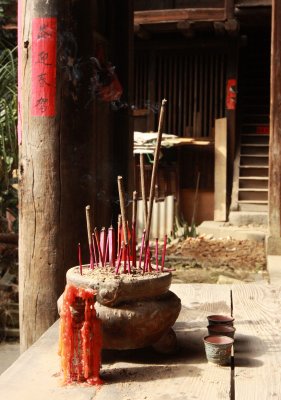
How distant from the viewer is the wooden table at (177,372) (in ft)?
6.82

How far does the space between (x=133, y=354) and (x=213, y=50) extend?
11233 mm

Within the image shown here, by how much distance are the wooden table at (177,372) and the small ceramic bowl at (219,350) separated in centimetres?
3

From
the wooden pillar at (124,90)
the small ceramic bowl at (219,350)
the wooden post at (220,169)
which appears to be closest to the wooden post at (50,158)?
the wooden pillar at (124,90)

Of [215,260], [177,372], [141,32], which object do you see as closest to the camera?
[177,372]

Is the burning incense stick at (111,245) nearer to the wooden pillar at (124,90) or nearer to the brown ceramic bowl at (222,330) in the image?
the brown ceramic bowl at (222,330)

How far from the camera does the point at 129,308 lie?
91.3 inches

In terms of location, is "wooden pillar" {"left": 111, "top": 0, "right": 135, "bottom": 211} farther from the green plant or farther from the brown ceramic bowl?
the brown ceramic bowl

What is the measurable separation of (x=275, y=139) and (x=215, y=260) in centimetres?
237

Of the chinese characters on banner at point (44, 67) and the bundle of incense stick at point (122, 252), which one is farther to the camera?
the chinese characters on banner at point (44, 67)

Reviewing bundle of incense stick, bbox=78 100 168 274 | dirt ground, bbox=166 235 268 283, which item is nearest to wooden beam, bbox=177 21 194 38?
dirt ground, bbox=166 235 268 283

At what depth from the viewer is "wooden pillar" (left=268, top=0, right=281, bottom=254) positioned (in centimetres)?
784

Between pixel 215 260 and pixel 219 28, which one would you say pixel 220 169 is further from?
pixel 215 260

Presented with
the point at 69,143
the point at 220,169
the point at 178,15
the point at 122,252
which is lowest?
the point at 220,169

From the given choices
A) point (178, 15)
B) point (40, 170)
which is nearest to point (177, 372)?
point (40, 170)
